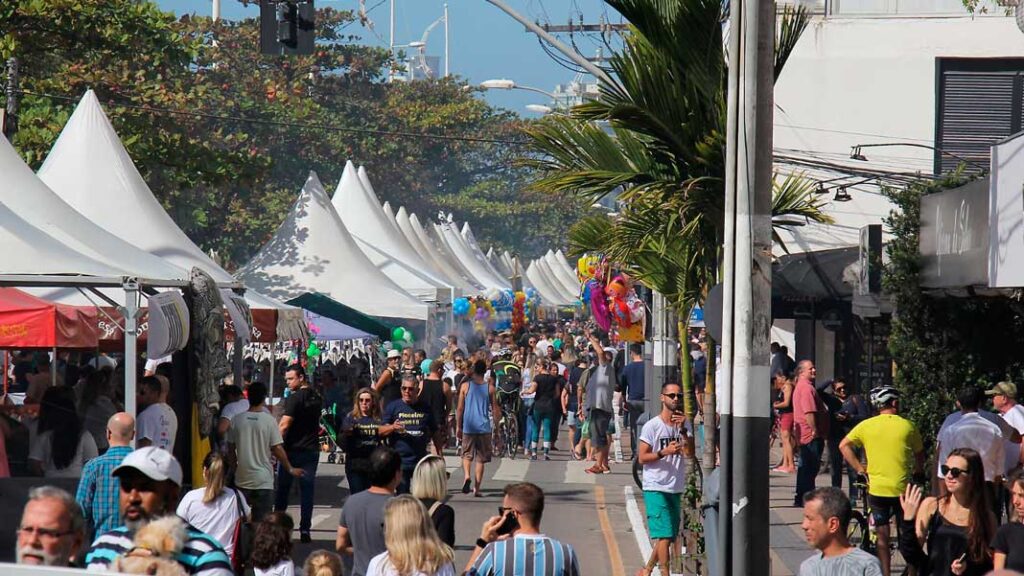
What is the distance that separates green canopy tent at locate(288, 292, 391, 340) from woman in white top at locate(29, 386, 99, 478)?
10.8 meters

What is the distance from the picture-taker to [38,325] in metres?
14.1

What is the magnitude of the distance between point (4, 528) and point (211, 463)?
375 centimetres

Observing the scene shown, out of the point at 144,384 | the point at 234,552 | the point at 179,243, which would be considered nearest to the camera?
the point at 234,552

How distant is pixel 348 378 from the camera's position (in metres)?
27.4

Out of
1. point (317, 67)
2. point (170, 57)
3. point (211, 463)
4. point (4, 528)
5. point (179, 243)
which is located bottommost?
point (4, 528)

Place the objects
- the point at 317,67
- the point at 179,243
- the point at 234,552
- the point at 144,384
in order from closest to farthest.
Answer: the point at 234,552 → the point at 144,384 → the point at 179,243 → the point at 317,67

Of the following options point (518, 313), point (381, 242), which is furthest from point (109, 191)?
point (518, 313)

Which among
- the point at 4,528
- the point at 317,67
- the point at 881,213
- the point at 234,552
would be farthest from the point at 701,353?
the point at 317,67

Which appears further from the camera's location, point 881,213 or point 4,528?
point 881,213

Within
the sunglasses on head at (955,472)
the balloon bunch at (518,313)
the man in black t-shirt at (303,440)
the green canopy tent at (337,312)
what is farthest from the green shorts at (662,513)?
the balloon bunch at (518,313)

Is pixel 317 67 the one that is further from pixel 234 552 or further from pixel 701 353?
pixel 234 552

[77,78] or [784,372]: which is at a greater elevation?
[77,78]

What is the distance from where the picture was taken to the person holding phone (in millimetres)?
7266

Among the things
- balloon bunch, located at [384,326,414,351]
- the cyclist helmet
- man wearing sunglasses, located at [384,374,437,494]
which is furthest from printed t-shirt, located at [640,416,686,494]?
balloon bunch, located at [384,326,414,351]
